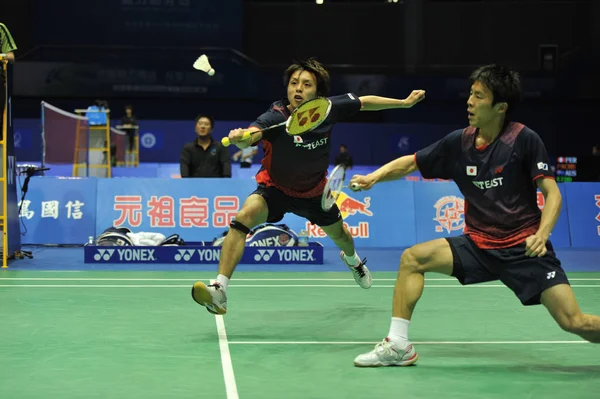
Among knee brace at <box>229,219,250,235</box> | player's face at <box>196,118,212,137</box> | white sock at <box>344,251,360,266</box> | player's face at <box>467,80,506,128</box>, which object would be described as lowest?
white sock at <box>344,251,360,266</box>

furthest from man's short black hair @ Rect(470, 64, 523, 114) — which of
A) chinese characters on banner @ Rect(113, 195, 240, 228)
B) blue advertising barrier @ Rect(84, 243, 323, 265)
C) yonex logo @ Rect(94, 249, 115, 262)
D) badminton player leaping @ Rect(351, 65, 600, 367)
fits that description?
chinese characters on banner @ Rect(113, 195, 240, 228)

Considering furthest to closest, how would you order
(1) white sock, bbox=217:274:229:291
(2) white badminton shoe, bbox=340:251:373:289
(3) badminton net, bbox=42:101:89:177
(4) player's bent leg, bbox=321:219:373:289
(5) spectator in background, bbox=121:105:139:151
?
(5) spectator in background, bbox=121:105:139:151 → (3) badminton net, bbox=42:101:89:177 → (2) white badminton shoe, bbox=340:251:373:289 → (4) player's bent leg, bbox=321:219:373:289 → (1) white sock, bbox=217:274:229:291

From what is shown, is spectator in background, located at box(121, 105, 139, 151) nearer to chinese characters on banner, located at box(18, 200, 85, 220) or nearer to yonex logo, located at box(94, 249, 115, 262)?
chinese characters on banner, located at box(18, 200, 85, 220)

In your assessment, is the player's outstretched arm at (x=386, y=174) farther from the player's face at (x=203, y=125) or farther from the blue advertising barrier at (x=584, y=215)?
the blue advertising barrier at (x=584, y=215)

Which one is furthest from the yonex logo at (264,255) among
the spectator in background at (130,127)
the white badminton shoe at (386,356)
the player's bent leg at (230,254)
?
the spectator in background at (130,127)

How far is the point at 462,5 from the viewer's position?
30891 millimetres

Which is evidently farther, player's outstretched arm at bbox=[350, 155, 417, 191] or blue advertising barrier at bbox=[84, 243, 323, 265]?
blue advertising barrier at bbox=[84, 243, 323, 265]

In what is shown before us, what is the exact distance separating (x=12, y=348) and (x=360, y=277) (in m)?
3.33

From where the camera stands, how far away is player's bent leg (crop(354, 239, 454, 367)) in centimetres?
497

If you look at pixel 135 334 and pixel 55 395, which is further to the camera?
pixel 135 334

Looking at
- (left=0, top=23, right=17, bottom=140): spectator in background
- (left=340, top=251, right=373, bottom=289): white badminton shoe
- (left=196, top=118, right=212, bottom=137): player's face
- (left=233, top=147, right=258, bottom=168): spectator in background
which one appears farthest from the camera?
(left=233, top=147, right=258, bottom=168): spectator in background

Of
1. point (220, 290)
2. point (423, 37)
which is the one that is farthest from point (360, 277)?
point (423, 37)

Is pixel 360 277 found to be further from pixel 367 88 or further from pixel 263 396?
pixel 367 88

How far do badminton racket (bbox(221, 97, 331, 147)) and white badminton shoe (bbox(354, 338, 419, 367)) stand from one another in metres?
1.85
